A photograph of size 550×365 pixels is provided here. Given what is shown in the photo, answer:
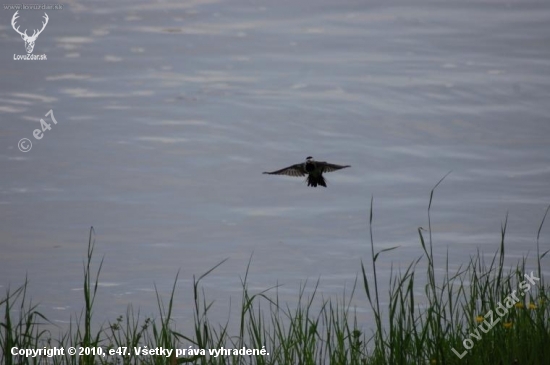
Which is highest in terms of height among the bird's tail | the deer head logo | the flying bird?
the deer head logo

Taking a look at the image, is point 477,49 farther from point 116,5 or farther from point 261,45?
point 116,5

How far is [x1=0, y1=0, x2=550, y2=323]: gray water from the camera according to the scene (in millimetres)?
9391

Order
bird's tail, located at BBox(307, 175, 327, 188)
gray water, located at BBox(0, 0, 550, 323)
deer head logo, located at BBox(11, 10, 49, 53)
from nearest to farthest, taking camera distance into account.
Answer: bird's tail, located at BBox(307, 175, 327, 188), gray water, located at BBox(0, 0, 550, 323), deer head logo, located at BBox(11, 10, 49, 53)

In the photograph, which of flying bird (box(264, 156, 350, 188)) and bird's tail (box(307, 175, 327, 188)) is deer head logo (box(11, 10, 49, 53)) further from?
bird's tail (box(307, 175, 327, 188))

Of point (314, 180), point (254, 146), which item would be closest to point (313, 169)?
point (314, 180)

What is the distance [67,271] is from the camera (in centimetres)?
895

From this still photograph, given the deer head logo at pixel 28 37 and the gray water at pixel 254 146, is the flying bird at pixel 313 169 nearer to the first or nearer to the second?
→ the gray water at pixel 254 146

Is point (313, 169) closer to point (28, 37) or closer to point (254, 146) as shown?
point (254, 146)

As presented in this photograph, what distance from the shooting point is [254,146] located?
41.7 feet

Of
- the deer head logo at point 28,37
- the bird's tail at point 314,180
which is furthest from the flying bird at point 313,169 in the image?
the deer head logo at point 28,37

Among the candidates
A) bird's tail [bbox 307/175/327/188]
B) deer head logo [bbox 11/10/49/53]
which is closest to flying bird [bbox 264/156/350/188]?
bird's tail [bbox 307/175/327/188]

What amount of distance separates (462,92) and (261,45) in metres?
3.90

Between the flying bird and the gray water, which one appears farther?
the gray water

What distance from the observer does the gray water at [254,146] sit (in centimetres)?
939
